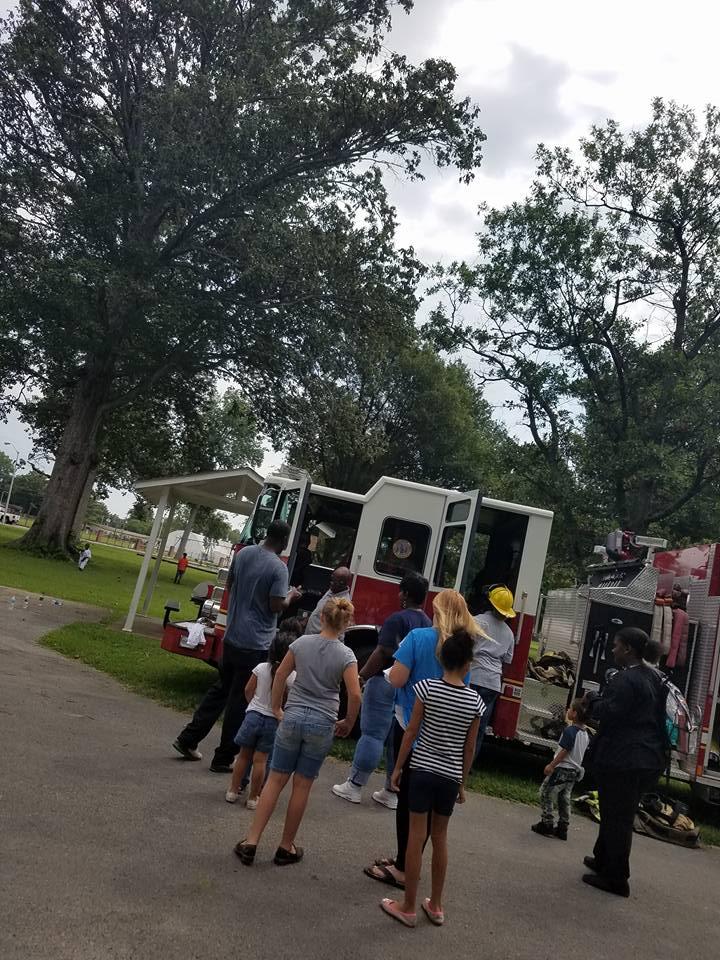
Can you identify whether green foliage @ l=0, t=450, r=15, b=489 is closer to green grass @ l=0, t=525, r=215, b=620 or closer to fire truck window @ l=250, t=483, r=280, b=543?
green grass @ l=0, t=525, r=215, b=620

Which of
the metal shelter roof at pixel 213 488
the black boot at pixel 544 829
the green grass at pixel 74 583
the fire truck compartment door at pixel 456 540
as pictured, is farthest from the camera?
the green grass at pixel 74 583

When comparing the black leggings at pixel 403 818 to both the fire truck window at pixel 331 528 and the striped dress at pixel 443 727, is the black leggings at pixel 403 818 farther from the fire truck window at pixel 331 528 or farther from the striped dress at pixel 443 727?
the fire truck window at pixel 331 528

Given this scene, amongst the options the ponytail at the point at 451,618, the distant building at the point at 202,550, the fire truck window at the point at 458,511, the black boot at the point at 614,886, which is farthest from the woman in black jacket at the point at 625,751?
the distant building at the point at 202,550

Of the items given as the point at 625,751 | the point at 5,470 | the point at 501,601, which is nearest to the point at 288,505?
the point at 501,601

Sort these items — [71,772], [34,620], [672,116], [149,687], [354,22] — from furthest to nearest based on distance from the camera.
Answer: [354,22] < [672,116] < [34,620] < [149,687] < [71,772]

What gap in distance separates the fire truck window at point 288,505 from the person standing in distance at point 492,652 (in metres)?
2.98

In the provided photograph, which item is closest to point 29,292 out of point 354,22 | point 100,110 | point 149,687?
point 100,110

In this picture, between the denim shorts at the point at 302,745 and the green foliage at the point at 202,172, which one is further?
the green foliage at the point at 202,172

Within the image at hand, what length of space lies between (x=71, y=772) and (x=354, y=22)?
2570cm

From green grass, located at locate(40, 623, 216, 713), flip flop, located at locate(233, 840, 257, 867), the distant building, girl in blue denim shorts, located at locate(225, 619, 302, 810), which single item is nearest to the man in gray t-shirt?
girl in blue denim shorts, located at locate(225, 619, 302, 810)

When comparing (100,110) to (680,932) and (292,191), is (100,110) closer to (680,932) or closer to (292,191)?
(292,191)

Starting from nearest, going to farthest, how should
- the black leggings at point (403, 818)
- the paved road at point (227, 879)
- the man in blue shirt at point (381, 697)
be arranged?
the paved road at point (227, 879) < the black leggings at point (403, 818) < the man in blue shirt at point (381, 697)

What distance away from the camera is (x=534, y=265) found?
2519cm

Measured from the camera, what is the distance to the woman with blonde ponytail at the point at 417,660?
4.80 meters
